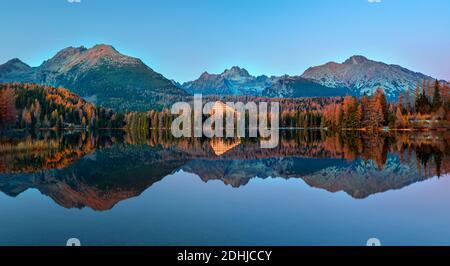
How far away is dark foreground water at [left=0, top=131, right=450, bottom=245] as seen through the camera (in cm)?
1564

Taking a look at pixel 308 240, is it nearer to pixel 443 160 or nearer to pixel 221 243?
pixel 221 243

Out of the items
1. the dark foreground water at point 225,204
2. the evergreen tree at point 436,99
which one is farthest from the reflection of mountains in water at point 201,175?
the evergreen tree at point 436,99

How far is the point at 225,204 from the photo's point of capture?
2225 cm

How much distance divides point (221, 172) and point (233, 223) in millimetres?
20702

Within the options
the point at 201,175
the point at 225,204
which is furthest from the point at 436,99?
the point at 225,204

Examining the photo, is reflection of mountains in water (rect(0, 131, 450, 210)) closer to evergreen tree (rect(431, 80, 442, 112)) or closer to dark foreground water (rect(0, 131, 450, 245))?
dark foreground water (rect(0, 131, 450, 245))

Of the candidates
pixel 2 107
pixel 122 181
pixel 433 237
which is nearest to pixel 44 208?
pixel 122 181

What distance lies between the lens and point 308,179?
32.7 metres

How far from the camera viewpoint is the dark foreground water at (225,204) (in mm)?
15641

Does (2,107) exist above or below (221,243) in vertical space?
above

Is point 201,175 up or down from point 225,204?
up

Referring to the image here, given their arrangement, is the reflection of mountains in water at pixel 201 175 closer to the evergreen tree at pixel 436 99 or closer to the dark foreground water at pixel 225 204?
the dark foreground water at pixel 225 204

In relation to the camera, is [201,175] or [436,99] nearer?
[201,175]

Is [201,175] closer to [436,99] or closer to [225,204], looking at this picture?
[225,204]
